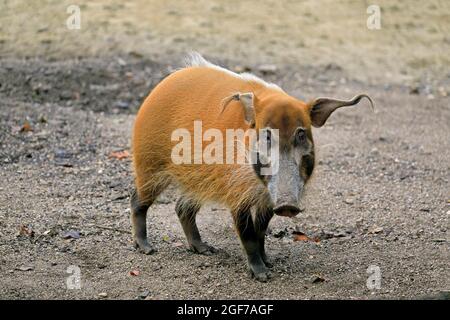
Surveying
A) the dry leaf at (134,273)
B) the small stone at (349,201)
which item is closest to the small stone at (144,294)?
the dry leaf at (134,273)

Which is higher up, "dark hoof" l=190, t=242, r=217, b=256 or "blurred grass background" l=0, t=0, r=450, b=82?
"blurred grass background" l=0, t=0, r=450, b=82

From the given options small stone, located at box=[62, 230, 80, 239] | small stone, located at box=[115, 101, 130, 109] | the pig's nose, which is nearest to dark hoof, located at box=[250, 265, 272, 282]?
the pig's nose

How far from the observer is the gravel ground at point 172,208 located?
5.67m

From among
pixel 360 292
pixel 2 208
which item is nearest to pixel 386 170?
pixel 360 292

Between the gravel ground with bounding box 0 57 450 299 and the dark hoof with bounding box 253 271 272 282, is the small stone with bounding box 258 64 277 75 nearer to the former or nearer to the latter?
the gravel ground with bounding box 0 57 450 299

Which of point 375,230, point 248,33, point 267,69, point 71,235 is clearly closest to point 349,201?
point 375,230

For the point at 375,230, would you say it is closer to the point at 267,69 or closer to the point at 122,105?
the point at 122,105

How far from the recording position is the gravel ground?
5672 mm

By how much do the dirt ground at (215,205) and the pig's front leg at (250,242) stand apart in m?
0.10

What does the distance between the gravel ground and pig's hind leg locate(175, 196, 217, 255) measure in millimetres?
100

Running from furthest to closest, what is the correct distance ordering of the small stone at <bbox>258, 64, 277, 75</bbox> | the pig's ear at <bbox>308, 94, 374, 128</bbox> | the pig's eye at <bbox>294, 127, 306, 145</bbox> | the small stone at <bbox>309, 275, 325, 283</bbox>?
the small stone at <bbox>258, 64, 277, 75</bbox>
the small stone at <bbox>309, 275, 325, 283</bbox>
the pig's ear at <bbox>308, 94, 374, 128</bbox>
the pig's eye at <bbox>294, 127, 306, 145</bbox>

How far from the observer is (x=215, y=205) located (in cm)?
623

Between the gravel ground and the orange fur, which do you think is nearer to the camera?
the orange fur

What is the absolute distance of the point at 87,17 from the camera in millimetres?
12680
